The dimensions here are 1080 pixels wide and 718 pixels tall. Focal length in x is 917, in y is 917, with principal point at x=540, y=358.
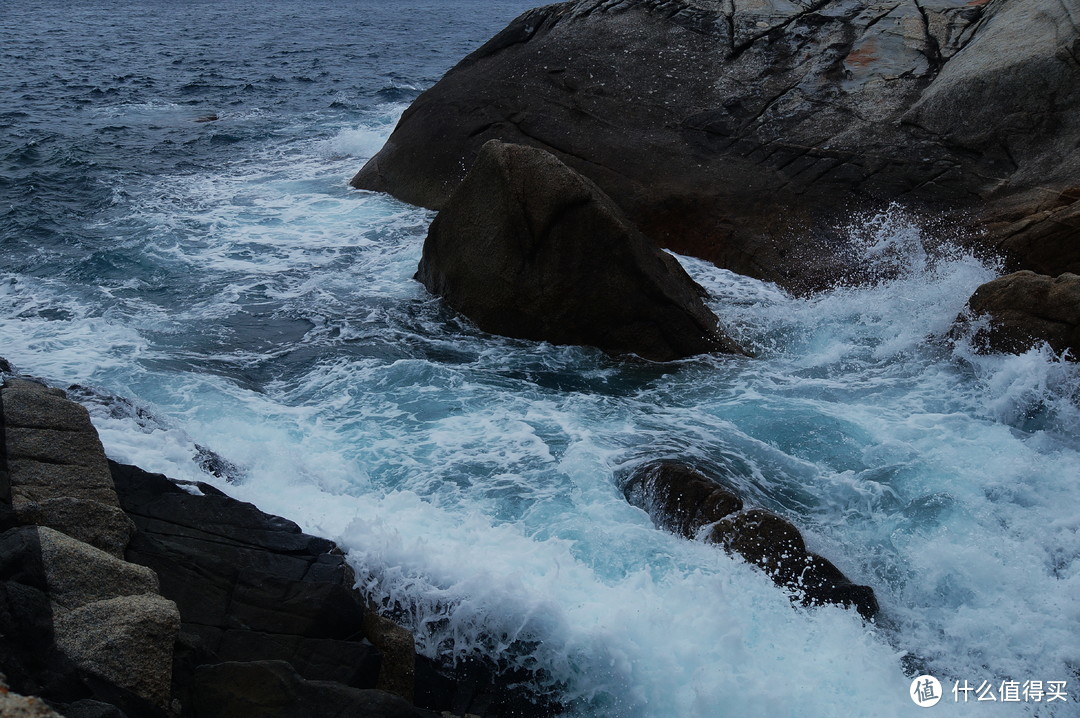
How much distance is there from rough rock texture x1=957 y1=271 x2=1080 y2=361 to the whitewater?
18cm

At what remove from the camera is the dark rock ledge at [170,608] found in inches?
151

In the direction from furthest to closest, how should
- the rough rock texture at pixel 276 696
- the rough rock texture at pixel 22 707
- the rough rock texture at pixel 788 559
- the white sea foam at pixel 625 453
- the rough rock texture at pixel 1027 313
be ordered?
the rough rock texture at pixel 1027 313
the rough rock texture at pixel 788 559
the white sea foam at pixel 625 453
the rough rock texture at pixel 276 696
the rough rock texture at pixel 22 707

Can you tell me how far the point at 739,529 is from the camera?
555cm

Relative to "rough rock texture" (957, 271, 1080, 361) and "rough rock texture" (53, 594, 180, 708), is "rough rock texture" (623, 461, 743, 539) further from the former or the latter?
"rough rock texture" (957, 271, 1080, 361)

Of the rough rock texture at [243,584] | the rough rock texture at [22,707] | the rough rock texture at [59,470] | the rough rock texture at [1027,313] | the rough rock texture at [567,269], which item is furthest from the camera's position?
the rough rock texture at [567,269]

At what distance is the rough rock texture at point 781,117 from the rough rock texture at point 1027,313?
958 mm

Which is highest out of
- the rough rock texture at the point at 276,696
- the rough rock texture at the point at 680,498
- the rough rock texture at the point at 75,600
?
the rough rock texture at the point at 75,600

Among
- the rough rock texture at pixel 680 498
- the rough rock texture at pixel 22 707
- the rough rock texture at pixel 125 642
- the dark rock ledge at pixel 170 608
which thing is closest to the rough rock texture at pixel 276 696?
the dark rock ledge at pixel 170 608

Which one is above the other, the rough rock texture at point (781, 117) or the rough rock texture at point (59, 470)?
the rough rock texture at point (781, 117)

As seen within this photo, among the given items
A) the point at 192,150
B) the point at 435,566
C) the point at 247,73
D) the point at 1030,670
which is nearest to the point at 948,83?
the point at 1030,670

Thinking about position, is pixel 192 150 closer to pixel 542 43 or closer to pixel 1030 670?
pixel 542 43

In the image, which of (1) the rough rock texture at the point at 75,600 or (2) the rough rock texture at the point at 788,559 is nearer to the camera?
(1) the rough rock texture at the point at 75,600

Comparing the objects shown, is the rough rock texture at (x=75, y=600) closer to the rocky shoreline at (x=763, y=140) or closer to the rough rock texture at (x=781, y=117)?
the rocky shoreline at (x=763, y=140)

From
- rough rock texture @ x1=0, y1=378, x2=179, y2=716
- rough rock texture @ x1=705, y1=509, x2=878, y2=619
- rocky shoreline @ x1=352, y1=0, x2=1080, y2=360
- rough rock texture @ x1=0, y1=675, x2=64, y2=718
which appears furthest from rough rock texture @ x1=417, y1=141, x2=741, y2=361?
rough rock texture @ x1=0, y1=675, x2=64, y2=718
